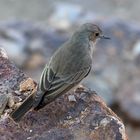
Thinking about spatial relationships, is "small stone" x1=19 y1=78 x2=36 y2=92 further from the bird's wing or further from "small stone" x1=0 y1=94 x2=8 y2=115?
"small stone" x1=0 y1=94 x2=8 y2=115

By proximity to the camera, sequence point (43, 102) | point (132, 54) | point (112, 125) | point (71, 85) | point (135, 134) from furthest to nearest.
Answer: point (132, 54) < point (135, 134) < point (71, 85) < point (43, 102) < point (112, 125)

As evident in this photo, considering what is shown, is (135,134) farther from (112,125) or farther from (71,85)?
(112,125)

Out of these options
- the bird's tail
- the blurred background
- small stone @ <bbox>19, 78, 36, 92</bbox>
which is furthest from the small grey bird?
the blurred background

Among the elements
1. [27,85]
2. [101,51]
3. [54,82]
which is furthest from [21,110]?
[101,51]

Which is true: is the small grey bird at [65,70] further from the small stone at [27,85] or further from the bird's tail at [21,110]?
the small stone at [27,85]

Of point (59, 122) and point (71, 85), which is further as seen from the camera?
point (71, 85)

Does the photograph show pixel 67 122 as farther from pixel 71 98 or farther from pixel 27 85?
pixel 27 85

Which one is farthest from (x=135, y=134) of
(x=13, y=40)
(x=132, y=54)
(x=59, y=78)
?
(x=59, y=78)
